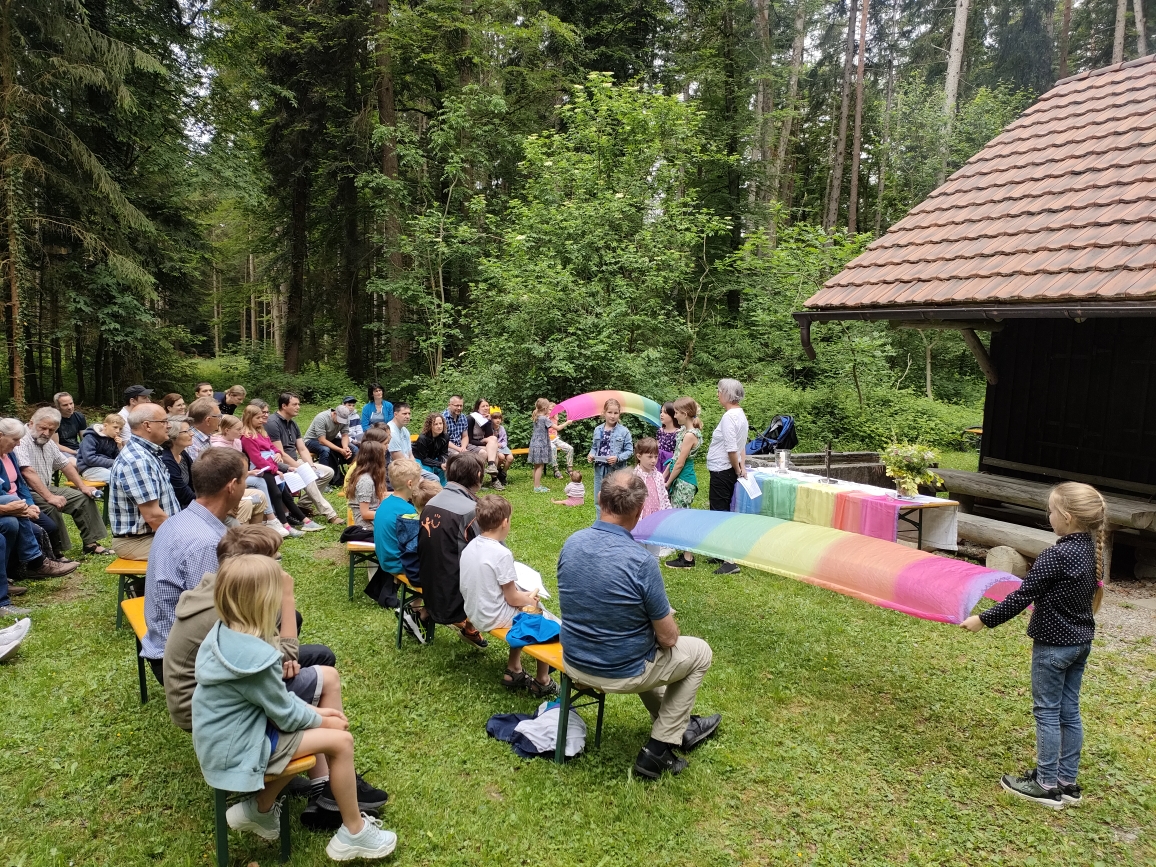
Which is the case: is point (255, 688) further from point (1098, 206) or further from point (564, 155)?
point (564, 155)

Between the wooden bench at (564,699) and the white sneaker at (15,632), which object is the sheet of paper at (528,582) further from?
the white sneaker at (15,632)

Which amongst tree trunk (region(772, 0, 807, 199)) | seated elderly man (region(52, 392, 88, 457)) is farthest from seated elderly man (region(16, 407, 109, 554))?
tree trunk (region(772, 0, 807, 199))

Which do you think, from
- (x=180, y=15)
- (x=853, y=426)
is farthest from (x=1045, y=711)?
(x=180, y=15)

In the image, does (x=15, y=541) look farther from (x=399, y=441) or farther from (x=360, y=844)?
(x=360, y=844)

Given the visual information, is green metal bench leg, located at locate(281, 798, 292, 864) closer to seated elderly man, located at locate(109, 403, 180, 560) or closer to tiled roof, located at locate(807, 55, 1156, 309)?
seated elderly man, located at locate(109, 403, 180, 560)

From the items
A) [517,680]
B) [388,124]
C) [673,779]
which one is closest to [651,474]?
[517,680]

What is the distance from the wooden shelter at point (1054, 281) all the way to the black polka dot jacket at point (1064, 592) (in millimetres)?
3138

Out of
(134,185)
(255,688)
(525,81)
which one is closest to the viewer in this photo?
(255,688)

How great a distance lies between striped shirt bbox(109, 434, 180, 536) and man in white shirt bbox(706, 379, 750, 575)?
470 cm

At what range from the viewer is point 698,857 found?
318 centimetres

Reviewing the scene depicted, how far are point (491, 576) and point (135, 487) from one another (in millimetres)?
2595

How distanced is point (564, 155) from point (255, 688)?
1561 cm

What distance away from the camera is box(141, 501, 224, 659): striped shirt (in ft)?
11.3

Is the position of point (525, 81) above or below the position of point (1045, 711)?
above
